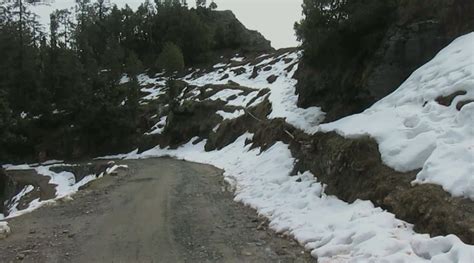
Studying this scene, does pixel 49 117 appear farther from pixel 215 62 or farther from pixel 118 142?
pixel 215 62

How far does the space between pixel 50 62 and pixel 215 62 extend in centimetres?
2575

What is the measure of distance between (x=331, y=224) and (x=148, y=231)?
13.1ft

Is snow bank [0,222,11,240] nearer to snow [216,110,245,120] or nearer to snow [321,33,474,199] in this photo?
snow [321,33,474,199]

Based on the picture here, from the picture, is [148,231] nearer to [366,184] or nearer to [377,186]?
[366,184]

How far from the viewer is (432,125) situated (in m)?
8.51

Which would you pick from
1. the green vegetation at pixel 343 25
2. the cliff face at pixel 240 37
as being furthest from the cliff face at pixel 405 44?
the cliff face at pixel 240 37

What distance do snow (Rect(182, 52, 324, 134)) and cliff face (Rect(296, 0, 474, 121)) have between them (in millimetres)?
2031

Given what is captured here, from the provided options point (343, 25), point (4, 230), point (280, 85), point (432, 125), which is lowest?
point (4, 230)

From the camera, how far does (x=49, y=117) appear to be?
179 ft

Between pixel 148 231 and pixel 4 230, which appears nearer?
pixel 148 231

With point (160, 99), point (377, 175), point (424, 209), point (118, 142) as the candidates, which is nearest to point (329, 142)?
point (377, 175)

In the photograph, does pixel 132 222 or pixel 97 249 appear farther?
pixel 132 222

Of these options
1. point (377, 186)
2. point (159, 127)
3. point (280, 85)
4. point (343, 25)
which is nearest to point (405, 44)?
point (343, 25)

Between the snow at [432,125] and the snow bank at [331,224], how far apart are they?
101 cm
